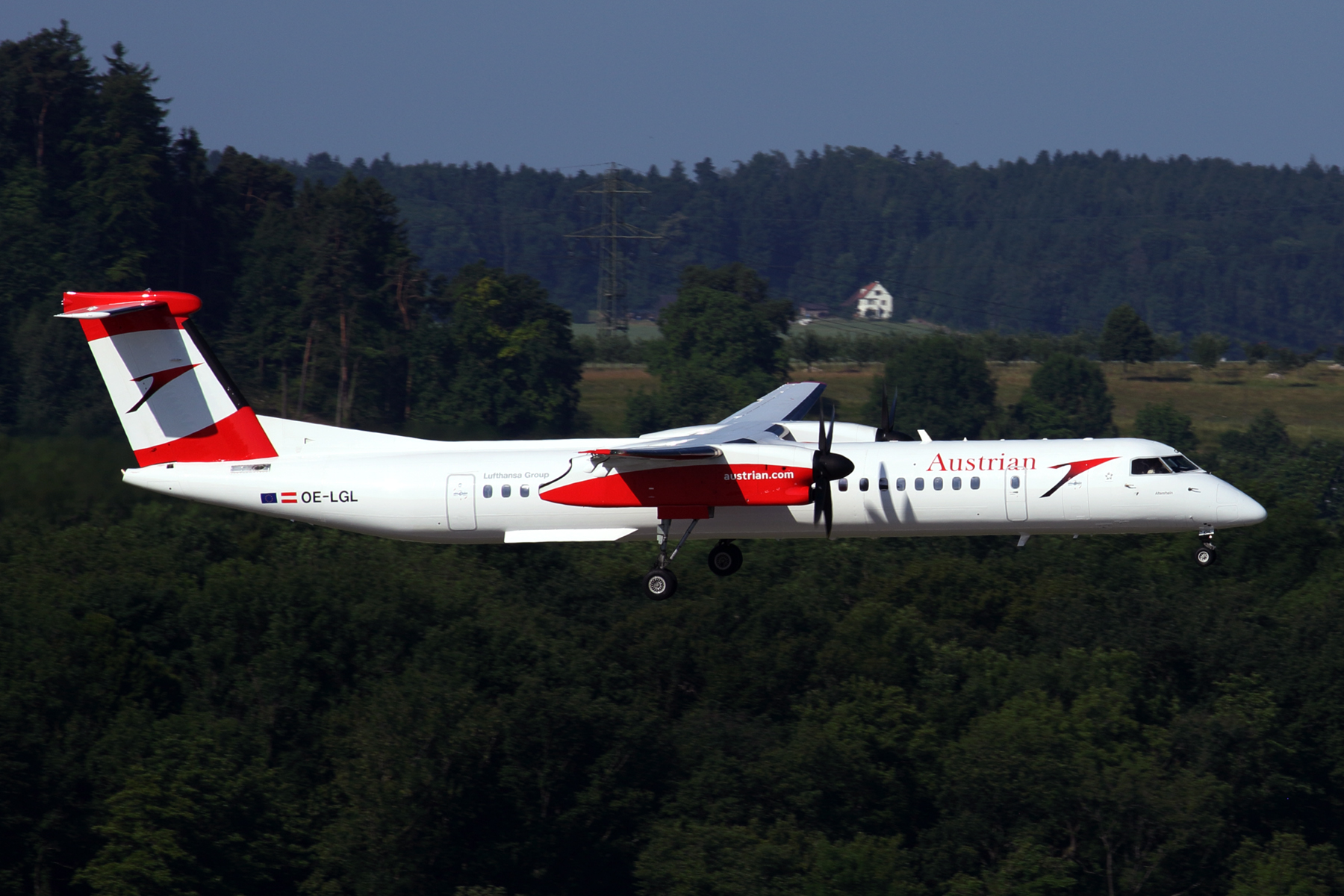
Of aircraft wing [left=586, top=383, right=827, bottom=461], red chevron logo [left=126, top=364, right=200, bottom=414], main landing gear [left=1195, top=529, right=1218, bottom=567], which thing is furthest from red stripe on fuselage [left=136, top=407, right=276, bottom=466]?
main landing gear [left=1195, top=529, right=1218, bottom=567]

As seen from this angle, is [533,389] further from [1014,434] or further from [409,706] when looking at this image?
[409,706]

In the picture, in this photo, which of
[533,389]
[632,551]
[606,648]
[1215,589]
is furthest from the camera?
[533,389]

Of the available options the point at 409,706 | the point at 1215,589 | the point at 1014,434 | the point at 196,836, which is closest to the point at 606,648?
the point at 409,706

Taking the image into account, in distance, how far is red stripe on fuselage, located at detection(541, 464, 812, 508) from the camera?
91.0 ft

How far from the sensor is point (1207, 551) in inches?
1191

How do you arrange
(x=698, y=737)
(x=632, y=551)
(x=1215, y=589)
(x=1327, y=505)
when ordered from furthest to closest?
(x=1327, y=505)
(x=632, y=551)
(x=1215, y=589)
(x=698, y=737)

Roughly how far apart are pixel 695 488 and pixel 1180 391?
11482cm

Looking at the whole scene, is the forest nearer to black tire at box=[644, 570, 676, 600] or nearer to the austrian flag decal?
black tire at box=[644, 570, 676, 600]

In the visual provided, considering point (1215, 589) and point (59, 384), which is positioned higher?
point (59, 384)

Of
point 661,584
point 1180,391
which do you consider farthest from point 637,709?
point 1180,391

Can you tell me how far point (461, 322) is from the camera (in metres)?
119

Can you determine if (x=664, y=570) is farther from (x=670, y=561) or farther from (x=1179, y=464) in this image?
(x=1179, y=464)

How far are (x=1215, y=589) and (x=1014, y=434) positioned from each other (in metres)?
48.6

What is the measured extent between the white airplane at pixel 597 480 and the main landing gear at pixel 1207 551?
5cm
